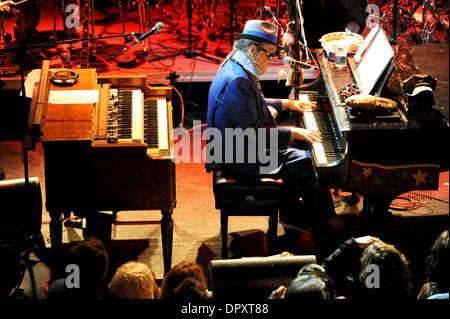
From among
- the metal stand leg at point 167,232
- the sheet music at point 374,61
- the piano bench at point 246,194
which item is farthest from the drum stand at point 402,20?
the metal stand leg at point 167,232

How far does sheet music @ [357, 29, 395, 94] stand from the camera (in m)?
4.57

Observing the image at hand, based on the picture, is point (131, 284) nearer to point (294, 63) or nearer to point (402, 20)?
point (294, 63)

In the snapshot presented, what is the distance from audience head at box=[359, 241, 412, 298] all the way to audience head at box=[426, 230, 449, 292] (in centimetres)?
21

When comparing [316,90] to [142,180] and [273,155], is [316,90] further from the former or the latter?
[142,180]

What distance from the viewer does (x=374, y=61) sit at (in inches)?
189

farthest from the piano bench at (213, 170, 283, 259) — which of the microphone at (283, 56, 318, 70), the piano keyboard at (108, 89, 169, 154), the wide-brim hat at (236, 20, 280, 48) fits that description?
the wide-brim hat at (236, 20, 280, 48)

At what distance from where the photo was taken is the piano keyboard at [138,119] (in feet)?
14.7

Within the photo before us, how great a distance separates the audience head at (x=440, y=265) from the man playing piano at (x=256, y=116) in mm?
1311

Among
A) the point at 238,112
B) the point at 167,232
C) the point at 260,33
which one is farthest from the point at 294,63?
the point at 167,232

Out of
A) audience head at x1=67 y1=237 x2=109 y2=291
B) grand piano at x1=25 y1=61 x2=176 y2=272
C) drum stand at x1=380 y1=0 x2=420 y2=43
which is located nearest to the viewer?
audience head at x1=67 y1=237 x2=109 y2=291

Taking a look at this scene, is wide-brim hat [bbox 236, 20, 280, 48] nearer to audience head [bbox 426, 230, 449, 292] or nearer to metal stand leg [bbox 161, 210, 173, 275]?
metal stand leg [bbox 161, 210, 173, 275]
